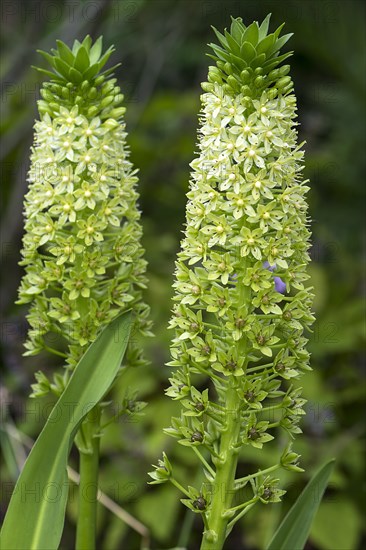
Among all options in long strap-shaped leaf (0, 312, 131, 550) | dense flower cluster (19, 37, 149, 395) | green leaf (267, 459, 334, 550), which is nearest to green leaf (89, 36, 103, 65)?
dense flower cluster (19, 37, 149, 395)

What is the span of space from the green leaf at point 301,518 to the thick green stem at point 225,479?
0.61ft

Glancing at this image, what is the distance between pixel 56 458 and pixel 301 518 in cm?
74

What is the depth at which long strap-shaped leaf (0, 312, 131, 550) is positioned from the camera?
2.00 metres

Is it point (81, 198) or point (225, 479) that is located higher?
point (81, 198)

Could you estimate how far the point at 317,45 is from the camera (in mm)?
6785

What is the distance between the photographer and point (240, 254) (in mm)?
1978

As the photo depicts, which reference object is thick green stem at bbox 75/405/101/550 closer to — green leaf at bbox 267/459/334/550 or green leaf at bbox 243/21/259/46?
green leaf at bbox 267/459/334/550

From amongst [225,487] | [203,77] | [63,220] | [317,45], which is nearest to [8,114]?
[203,77]

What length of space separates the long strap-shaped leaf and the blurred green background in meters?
0.92

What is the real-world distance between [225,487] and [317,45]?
219 inches

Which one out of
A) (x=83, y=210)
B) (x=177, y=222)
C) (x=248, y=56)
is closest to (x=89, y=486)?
(x=83, y=210)

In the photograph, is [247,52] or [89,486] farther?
[89,486]

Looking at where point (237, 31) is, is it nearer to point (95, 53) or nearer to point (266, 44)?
point (266, 44)

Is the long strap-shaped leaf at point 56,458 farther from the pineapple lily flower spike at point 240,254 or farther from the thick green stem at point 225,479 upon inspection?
the thick green stem at point 225,479
